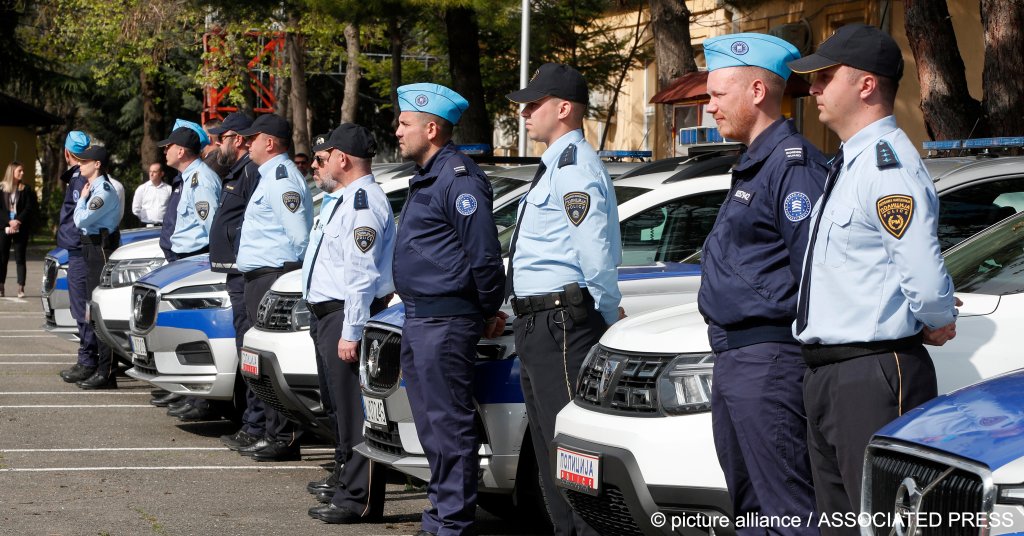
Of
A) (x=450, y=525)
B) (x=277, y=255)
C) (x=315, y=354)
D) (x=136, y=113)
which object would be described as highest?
(x=136, y=113)

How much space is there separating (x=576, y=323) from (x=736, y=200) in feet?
4.02

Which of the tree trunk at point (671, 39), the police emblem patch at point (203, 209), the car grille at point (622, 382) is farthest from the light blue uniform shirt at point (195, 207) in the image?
the tree trunk at point (671, 39)

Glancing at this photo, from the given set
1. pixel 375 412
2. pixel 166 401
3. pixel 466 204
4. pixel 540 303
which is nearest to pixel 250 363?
pixel 375 412

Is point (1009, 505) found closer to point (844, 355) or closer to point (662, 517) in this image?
point (844, 355)

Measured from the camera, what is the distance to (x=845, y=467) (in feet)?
12.1

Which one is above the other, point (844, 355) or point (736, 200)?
point (736, 200)

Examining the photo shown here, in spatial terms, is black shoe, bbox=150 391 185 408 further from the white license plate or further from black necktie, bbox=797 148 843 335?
black necktie, bbox=797 148 843 335

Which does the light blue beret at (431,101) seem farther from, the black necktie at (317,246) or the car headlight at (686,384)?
the car headlight at (686,384)

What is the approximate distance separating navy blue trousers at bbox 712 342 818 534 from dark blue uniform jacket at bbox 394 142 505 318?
177 cm

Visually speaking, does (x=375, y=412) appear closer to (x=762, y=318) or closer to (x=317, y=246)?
(x=317, y=246)

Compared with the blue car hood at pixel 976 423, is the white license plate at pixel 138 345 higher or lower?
lower

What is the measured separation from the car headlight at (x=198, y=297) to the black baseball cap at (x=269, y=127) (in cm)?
134

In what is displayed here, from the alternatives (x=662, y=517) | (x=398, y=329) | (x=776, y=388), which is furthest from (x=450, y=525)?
(x=776, y=388)

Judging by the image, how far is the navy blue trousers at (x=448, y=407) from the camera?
223 inches
